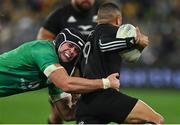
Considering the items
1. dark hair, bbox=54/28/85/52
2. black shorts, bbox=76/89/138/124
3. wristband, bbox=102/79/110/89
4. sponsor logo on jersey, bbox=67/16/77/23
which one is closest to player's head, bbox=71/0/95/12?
sponsor logo on jersey, bbox=67/16/77/23

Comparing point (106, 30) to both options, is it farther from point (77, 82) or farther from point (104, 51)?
point (77, 82)

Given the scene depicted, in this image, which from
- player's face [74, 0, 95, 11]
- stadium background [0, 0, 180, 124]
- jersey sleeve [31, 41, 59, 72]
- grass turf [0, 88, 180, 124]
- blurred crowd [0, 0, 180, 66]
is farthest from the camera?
blurred crowd [0, 0, 180, 66]

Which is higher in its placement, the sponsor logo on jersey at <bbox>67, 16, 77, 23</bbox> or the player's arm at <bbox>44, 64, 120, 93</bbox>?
the player's arm at <bbox>44, 64, 120, 93</bbox>

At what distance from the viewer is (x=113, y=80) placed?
7.94m

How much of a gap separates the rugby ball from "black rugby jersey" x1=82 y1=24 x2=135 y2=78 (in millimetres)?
52

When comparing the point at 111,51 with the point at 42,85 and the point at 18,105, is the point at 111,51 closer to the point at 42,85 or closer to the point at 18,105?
the point at 42,85

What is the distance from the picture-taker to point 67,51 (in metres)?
8.18

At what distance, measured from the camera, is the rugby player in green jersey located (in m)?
7.95

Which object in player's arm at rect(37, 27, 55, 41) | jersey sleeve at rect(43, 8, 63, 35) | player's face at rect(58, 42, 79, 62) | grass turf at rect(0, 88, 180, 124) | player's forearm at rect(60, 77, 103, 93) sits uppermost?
player's face at rect(58, 42, 79, 62)

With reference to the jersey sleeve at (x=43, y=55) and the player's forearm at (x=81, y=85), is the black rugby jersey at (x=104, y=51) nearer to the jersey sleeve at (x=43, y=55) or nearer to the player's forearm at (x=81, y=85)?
the player's forearm at (x=81, y=85)

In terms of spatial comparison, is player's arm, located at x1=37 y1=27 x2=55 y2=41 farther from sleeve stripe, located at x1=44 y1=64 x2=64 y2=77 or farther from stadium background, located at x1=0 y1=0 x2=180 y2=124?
sleeve stripe, located at x1=44 y1=64 x2=64 y2=77

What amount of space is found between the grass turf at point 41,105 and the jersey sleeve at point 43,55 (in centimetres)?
556

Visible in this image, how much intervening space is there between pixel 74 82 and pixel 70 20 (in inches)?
176

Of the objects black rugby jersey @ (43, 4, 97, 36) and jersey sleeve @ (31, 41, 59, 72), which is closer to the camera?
jersey sleeve @ (31, 41, 59, 72)
